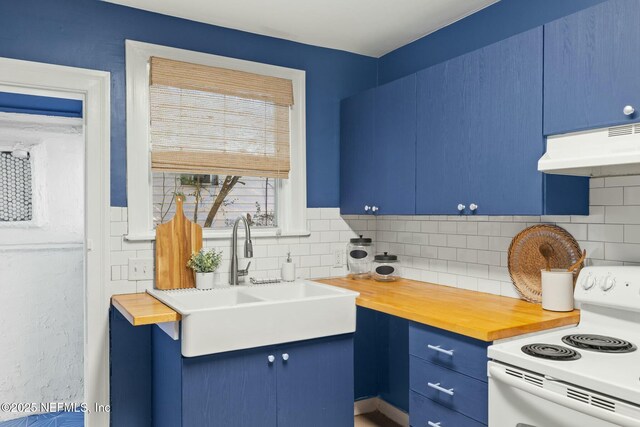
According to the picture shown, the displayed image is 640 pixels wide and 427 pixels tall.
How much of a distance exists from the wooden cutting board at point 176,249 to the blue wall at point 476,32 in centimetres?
170

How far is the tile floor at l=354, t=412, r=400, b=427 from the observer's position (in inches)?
126

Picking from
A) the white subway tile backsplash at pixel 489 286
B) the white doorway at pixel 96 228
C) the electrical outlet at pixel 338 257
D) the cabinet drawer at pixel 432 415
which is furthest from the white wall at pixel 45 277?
the white subway tile backsplash at pixel 489 286

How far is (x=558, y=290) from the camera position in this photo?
215 centimetres

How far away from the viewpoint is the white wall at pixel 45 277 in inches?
136

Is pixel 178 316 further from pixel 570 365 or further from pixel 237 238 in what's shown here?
pixel 570 365

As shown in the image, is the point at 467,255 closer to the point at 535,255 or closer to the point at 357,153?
the point at 535,255

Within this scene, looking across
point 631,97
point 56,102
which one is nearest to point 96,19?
point 56,102

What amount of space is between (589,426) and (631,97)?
3.66 feet

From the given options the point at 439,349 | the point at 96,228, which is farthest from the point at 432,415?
the point at 96,228

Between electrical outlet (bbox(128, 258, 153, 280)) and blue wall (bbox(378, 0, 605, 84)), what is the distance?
199cm

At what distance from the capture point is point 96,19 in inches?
102

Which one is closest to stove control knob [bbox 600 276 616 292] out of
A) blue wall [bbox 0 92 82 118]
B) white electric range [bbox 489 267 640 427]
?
white electric range [bbox 489 267 640 427]

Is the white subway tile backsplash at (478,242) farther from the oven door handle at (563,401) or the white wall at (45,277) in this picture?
the white wall at (45,277)

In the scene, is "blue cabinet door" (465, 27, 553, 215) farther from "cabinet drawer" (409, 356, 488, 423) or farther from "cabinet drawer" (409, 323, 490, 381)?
"cabinet drawer" (409, 356, 488, 423)
